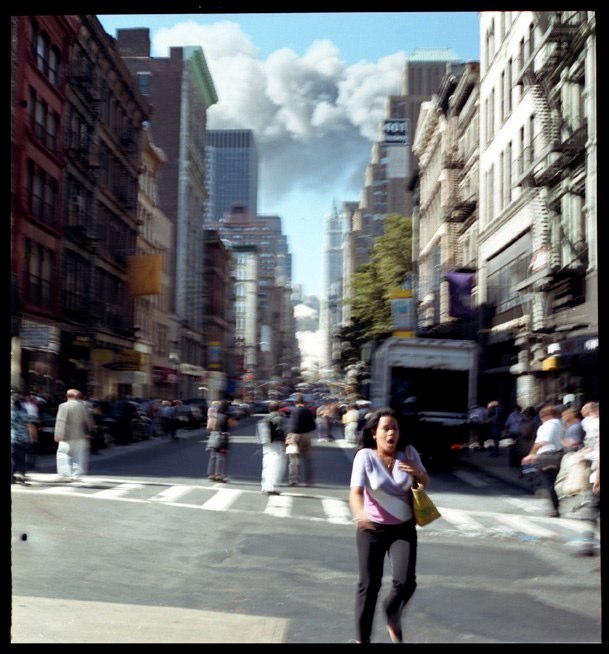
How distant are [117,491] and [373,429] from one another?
1578 millimetres

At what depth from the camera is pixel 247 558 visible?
4.55 meters

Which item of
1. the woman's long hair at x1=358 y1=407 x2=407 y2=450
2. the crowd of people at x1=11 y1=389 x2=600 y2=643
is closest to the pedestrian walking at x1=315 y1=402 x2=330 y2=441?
the crowd of people at x1=11 y1=389 x2=600 y2=643

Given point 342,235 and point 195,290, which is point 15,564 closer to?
point 195,290

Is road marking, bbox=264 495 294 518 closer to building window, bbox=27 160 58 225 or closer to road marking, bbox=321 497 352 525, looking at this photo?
road marking, bbox=321 497 352 525

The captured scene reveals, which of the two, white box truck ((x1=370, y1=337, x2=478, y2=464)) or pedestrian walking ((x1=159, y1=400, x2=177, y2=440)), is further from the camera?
pedestrian walking ((x1=159, y1=400, x2=177, y2=440))

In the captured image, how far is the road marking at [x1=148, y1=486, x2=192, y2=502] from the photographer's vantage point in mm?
4715

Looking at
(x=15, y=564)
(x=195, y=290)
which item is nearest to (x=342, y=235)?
(x=195, y=290)

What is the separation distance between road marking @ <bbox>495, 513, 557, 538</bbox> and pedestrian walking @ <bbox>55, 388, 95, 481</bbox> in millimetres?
2404

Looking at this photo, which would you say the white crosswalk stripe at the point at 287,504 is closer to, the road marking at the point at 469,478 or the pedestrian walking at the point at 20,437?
the pedestrian walking at the point at 20,437

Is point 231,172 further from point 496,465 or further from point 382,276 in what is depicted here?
point 496,465

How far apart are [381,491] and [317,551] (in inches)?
21.6

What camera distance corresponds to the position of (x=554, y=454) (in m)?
4.20

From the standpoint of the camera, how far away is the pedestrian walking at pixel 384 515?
4504mm

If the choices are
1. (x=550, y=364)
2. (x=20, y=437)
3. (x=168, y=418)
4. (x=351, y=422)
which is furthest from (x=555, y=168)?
(x=20, y=437)
